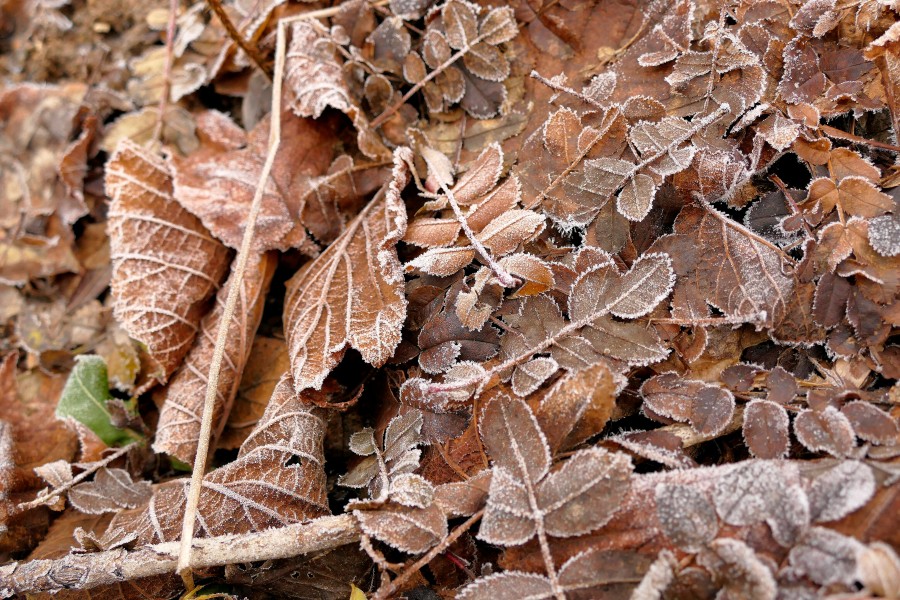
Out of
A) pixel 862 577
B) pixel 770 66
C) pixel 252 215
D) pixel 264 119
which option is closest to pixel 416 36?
pixel 264 119

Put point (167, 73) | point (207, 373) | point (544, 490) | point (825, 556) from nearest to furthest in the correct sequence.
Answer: point (825, 556) → point (544, 490) → point (207, 373) → point (167, 73)

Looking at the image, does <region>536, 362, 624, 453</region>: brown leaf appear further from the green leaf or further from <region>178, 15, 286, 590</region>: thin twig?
the green leaf

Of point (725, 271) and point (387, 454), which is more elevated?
point (725, 271)

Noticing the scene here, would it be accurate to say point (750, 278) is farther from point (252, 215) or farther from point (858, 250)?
point (252, 215)

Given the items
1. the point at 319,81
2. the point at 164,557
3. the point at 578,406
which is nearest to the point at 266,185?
the point at 319,81

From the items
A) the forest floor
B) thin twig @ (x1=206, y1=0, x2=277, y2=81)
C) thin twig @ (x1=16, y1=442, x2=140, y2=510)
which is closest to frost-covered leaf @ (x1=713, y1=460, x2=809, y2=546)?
the forest floor

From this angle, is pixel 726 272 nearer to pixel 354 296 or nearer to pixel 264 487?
pixel 354 296

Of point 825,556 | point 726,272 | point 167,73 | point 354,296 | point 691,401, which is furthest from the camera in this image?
point 167,73
